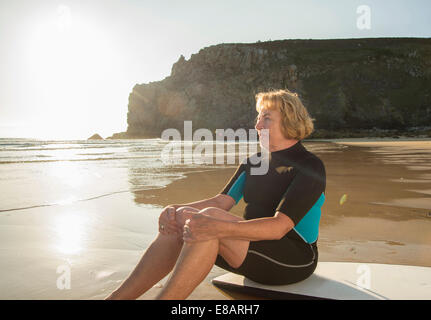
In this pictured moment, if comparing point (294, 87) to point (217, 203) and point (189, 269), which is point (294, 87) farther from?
point (189, 269)

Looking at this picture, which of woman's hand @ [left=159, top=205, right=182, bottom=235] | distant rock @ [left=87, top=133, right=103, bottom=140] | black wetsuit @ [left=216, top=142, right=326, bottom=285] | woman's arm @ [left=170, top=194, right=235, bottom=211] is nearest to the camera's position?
black wetsuit @ [left=216, top=142, right=326, bottom=285]

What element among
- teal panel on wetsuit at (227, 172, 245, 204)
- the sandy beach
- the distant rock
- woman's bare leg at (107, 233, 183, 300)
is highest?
the distant rock

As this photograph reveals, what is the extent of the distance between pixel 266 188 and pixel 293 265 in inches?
20.6

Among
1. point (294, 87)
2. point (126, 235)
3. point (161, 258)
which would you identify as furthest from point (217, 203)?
point (294, 87)

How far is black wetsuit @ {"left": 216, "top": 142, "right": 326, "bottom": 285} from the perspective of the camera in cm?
218

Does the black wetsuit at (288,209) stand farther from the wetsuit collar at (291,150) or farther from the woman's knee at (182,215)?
the woman's knee at (182,215)

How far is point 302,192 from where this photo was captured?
84.9 inches

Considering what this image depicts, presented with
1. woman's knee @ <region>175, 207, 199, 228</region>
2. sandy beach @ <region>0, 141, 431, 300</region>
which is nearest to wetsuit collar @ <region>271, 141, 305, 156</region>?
woman's knee @ <region>175, 207, 199, 228</region>

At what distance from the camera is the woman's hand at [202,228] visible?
6.66 feet

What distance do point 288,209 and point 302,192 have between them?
0.13m

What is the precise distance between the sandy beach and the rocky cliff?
57.1m

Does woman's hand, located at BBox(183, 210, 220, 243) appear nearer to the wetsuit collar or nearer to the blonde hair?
the wetsuit collar
